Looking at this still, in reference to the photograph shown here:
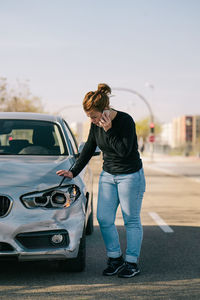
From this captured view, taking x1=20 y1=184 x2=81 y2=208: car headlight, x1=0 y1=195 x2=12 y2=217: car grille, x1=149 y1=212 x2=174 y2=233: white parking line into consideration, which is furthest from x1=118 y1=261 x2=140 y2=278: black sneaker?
x1=149 y1=212 x2=174 y2=233: white parking line

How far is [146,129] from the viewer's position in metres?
132

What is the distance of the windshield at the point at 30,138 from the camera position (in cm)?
583

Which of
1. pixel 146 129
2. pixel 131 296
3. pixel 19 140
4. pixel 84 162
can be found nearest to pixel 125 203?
pixel 84 162

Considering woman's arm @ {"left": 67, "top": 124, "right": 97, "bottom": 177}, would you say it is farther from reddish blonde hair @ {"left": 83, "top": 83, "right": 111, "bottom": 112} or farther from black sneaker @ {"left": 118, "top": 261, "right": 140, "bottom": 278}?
black sneaker @ {"left": 118, "top": 261, "right": 140, "bottom": 278}

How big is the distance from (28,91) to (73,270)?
45.9 meters

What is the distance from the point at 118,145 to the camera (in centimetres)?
471

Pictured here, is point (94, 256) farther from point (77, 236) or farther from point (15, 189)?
point (15, 189)

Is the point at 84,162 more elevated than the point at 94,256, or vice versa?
the point at 84,162

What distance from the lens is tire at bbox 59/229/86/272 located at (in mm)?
4844

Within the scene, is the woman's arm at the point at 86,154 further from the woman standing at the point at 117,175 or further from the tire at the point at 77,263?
the tire at the point at 77,263

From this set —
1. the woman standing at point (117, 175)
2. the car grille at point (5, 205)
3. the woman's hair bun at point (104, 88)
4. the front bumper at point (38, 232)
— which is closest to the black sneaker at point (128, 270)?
the woman standing at point (117, 175)

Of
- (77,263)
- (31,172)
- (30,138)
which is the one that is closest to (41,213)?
(31,172)

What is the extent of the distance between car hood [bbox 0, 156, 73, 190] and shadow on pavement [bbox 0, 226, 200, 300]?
2.82 ft

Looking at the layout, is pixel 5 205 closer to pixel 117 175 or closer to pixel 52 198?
pixel 52 198
